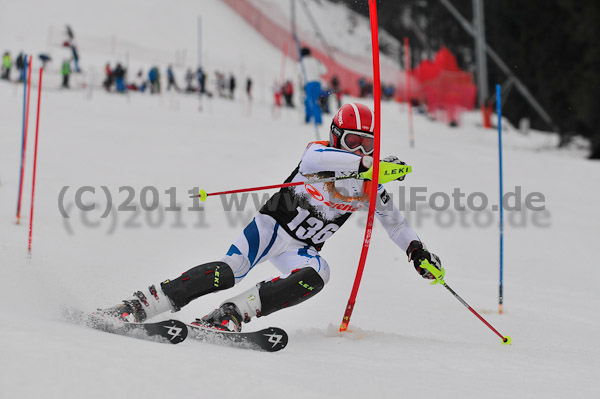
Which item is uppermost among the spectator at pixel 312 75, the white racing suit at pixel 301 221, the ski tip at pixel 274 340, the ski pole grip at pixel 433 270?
the spectator at pixel 312 75

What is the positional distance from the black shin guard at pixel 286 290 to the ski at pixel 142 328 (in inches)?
27.6

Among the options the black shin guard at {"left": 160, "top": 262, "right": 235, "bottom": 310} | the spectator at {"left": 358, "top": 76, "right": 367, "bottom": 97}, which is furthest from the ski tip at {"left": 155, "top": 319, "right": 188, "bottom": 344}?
the spectator at {"left": 358, "top": 76, "right": 367, "bottom": 97}

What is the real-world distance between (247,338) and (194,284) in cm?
62

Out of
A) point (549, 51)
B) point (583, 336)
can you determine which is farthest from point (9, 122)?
point (549, 51)

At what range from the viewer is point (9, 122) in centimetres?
1320

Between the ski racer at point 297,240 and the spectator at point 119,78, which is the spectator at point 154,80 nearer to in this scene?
the spectator at point 119,78

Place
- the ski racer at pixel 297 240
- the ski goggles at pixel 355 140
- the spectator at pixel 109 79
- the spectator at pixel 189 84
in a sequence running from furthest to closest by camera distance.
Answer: the spectator at pixel 189 84, the spectator at pixel 109 79, the ski goggles at pixel 355 140, the ski racer at pixel 297 240

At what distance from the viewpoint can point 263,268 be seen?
22.5 ft

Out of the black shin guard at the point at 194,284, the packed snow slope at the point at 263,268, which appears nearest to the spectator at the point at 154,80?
the packed snow slope at the point at 263,268

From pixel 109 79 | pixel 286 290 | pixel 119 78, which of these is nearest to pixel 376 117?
pixel 286 290

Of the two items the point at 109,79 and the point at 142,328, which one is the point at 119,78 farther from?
the point at 142,328

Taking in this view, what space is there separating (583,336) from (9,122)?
12011mm

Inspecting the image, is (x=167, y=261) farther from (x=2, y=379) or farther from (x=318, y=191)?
(x=2, y=379)

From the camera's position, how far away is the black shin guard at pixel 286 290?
3594mm
